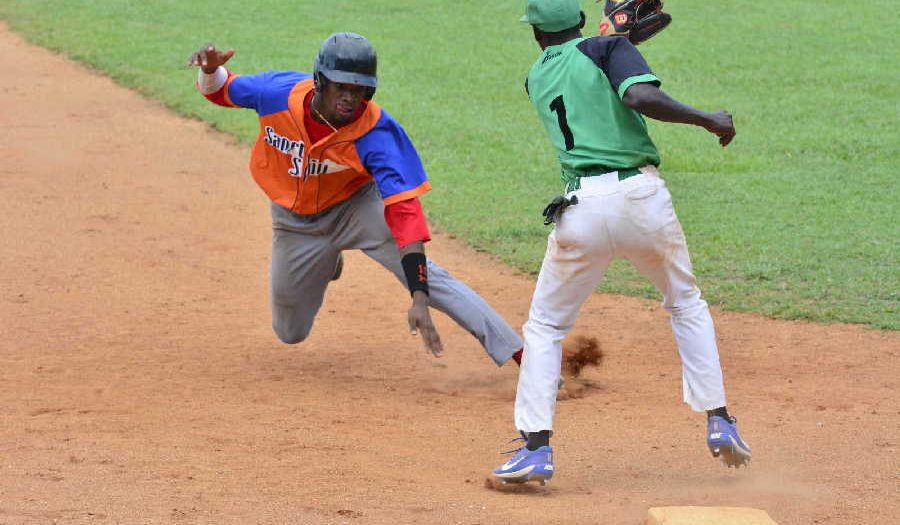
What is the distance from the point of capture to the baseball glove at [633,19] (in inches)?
230

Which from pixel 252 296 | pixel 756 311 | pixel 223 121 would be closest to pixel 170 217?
pixel 252 296

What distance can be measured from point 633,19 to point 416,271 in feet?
4.87

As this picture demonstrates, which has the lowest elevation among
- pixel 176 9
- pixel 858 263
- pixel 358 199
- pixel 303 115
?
pixel 176 9

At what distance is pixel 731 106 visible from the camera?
45.9 feet

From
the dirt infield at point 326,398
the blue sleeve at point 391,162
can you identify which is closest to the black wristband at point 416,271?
the blue sleeve at point 391,162

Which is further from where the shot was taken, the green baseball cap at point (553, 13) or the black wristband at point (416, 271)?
the black wristband at point (416, 271)

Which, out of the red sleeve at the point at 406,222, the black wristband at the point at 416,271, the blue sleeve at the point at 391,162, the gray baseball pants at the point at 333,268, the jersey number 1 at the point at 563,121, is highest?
the jersey number 1 at the point at 563,121

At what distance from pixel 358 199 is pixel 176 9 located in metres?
11.5

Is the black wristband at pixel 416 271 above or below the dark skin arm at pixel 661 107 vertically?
below

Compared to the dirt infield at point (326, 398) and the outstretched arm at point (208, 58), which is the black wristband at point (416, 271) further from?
the outstretched arm at point (208, 58)

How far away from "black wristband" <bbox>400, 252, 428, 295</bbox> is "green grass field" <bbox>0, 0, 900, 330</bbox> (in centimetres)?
323

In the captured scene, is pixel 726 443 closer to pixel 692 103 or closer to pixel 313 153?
pixel 313 153

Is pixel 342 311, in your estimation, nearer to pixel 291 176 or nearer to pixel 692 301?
pixel 291 176

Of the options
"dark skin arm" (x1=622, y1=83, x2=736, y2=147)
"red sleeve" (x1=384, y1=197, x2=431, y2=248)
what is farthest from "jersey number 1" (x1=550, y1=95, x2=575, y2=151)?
"red sleeve" (x1=384, y1=197, x2=431, y2=248)
